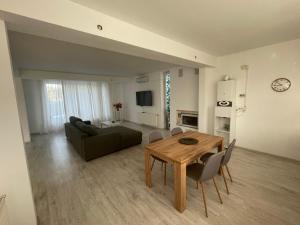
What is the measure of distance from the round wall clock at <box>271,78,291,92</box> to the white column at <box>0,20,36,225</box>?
445cm

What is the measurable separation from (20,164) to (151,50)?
2.21 m

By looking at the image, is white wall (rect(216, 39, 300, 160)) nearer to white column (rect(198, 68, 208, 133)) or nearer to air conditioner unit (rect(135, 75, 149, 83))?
white column (rect(198, 68, 208, 133))

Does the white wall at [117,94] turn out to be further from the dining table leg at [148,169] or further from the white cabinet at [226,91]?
the dining table leg at [148,169]

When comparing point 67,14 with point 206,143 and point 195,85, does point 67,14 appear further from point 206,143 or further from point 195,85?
point 195,85

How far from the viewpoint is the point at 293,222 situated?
160cm

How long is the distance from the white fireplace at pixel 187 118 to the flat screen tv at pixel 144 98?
1.59 m

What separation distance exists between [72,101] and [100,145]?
4137 millimetres

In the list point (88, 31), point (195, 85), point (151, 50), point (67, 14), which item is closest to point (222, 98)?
point (195, 85)

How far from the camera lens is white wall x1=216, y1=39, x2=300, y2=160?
115 inches

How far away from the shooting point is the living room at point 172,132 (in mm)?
1484

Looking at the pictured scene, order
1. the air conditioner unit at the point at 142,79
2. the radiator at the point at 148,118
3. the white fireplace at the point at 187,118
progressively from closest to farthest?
the white fireplace at the point at 187,118
the radiator at the point at 148,118
the air conditioner unit at the point at 142,79

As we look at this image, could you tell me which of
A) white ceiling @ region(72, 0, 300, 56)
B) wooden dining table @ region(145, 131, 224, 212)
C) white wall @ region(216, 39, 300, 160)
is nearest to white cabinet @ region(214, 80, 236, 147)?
white wall @ region(216, 39, 300, 160)

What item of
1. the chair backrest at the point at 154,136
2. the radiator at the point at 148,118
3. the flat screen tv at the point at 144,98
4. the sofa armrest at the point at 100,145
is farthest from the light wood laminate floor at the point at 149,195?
the flat screen tv at the point at 144,98

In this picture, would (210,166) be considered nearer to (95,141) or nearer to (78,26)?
(78,26)
